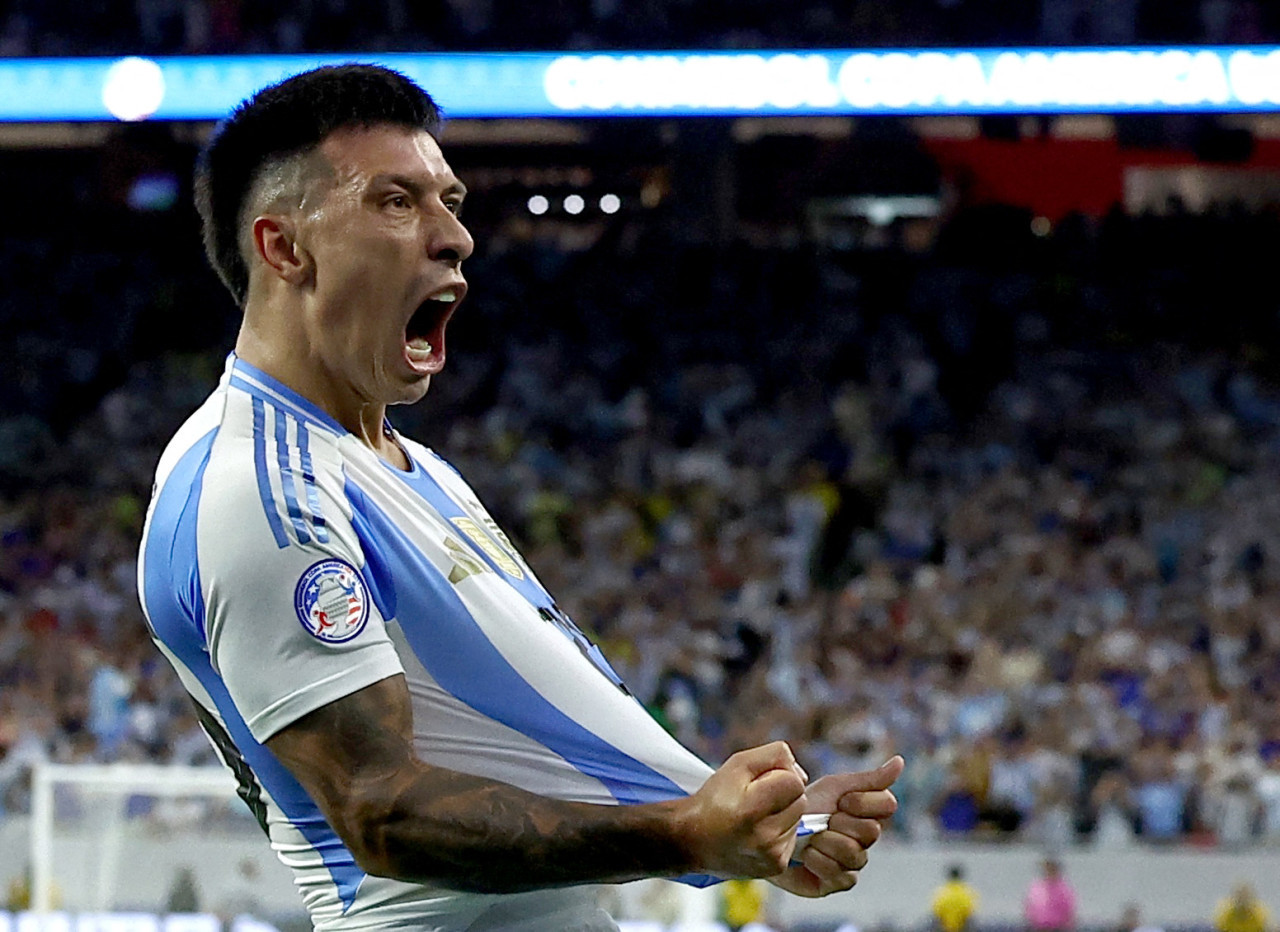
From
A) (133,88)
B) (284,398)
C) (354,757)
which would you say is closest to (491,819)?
(354,757)

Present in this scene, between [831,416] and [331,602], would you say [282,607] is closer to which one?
[331,602]

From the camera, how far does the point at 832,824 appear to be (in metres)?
1.94

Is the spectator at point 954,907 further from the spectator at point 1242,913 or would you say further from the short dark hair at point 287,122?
the short dark hair at point 287,122

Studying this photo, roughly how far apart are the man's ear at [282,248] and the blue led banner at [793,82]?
10048 millimetres

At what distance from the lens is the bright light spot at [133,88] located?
12367 millimetres

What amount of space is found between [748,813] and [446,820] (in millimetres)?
265

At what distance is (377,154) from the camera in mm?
1785

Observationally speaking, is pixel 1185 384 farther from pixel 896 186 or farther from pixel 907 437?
pixel 896 186

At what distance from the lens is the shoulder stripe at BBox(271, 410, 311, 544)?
1.58m

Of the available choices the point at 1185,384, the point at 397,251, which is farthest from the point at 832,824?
the point at 1185,384

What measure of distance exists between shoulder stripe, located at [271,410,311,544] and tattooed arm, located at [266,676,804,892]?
162mm

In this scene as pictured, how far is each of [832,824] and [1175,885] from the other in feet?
21.1

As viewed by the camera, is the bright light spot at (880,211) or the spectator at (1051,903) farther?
the bright light spot at (880,211)

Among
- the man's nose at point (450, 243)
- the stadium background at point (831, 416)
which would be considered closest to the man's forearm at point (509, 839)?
the man's nose at point (450, 243)
